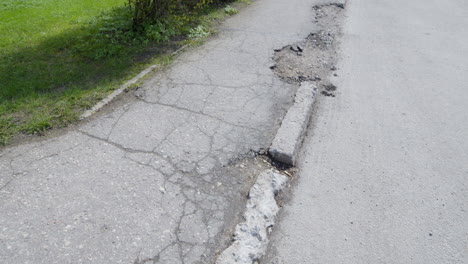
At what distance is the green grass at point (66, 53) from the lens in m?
4.23

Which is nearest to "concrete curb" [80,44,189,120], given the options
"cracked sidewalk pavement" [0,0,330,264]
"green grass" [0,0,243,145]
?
"green grass" [0,0,243,145]

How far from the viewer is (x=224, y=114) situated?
4363 mm

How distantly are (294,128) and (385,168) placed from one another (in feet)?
3.68

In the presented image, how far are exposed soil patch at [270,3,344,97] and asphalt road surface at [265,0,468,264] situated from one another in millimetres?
243

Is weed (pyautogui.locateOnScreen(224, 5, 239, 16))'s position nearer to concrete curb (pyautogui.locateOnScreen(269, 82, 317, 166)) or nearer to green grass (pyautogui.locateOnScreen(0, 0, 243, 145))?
green grass (pyautogui.locateOnScreen(0, 0, 243, 145))

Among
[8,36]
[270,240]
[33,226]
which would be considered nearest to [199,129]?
[270,240]

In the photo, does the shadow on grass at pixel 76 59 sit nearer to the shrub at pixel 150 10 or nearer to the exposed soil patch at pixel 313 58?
the shrub at pixel 150 10

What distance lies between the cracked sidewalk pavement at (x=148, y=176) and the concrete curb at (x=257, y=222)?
4.1 inches

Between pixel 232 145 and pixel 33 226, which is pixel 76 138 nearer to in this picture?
pixel 33 226

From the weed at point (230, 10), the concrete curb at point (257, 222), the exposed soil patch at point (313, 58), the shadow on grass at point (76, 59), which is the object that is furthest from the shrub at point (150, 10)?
the concrete curb at point (257, 222)

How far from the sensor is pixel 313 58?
6273mm

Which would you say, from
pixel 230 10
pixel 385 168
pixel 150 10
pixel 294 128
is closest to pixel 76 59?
pixel 150 10

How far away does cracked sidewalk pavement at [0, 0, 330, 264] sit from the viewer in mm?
2629

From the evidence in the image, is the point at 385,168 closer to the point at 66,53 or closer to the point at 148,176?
the point at 148,176
